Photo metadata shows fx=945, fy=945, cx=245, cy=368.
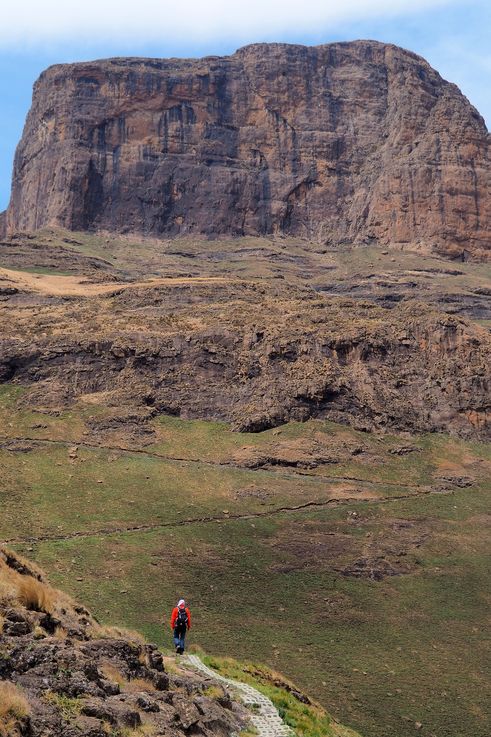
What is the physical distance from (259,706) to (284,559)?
18062 mm

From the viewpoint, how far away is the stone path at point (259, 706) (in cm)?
1653

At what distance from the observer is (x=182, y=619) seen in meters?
21.3

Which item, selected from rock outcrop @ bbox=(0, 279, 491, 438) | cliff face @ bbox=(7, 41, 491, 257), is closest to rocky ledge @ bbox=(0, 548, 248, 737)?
rock outcrop @ bbox=(0, 279, 491, 438)

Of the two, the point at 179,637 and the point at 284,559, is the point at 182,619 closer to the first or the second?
the point at 179,637

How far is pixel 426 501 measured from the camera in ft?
144

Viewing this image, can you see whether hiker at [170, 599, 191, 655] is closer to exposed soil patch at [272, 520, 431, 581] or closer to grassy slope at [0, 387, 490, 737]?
grassy slope at [0, 387, 490, 737]

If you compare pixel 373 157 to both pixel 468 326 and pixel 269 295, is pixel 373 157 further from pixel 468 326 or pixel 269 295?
pixel 468 326

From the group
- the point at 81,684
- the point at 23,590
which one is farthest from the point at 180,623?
the point at 81,684

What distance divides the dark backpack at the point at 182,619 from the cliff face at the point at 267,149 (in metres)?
103

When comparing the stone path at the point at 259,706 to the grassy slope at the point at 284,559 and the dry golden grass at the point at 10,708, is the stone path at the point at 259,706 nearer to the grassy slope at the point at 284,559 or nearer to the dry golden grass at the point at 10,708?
the dry golden grass at the point at 10,708

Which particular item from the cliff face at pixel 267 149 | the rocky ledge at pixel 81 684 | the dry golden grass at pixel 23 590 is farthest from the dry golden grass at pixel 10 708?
the cliff face at pixel 267 149

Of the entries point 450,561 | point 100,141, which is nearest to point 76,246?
point 100,141

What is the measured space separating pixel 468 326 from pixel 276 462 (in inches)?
779

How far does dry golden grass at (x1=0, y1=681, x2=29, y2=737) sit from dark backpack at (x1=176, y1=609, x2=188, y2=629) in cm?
919
